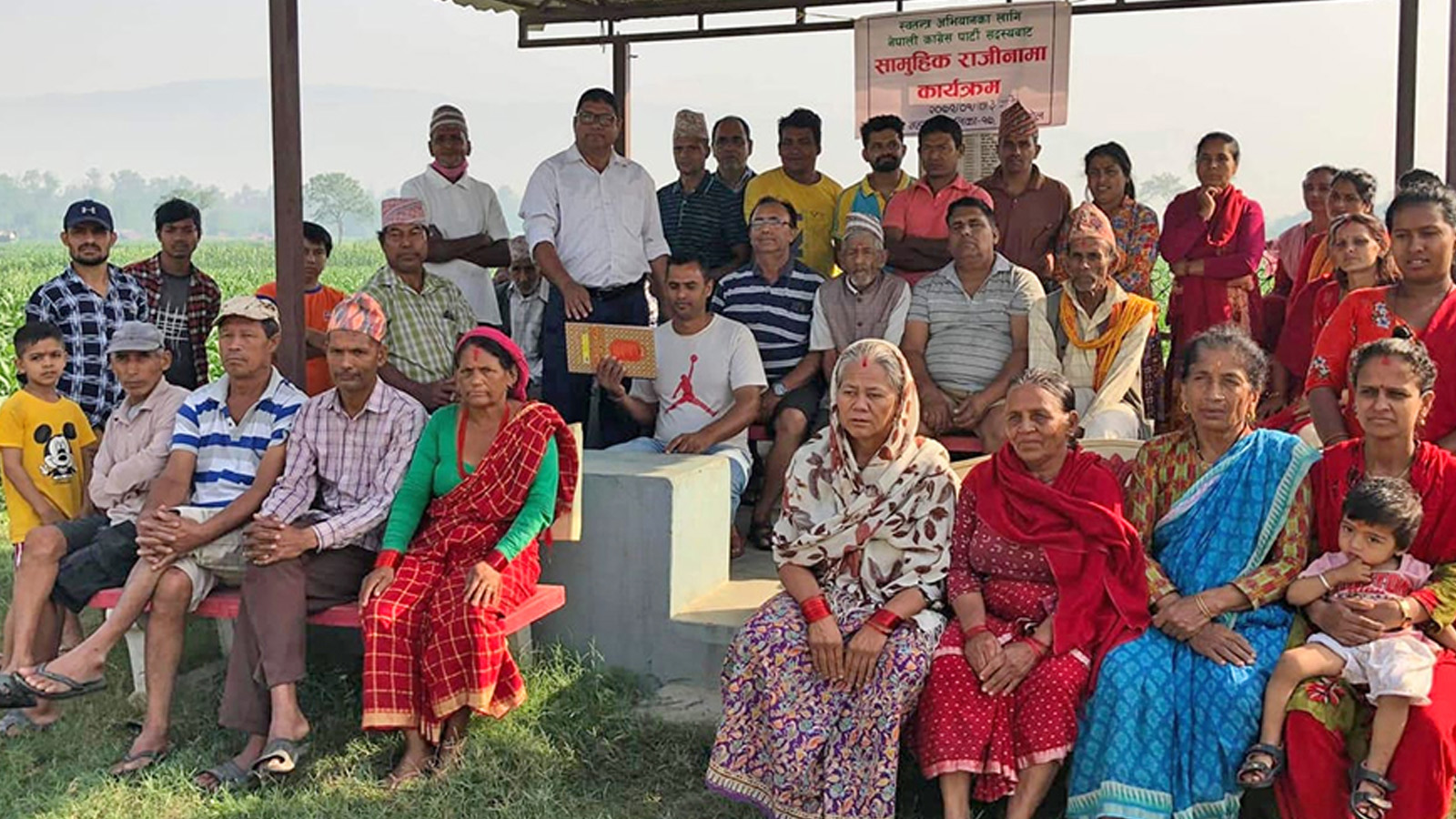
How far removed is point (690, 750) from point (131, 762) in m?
1.76

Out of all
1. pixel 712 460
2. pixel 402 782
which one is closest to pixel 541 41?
pixel 712 460

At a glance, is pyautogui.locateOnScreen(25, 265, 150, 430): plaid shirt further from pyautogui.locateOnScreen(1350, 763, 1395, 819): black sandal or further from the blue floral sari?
pyautogui.locateOnScreen(1350, 763, 1395, 819): black sandal

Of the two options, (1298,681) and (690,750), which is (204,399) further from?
(1298,681)

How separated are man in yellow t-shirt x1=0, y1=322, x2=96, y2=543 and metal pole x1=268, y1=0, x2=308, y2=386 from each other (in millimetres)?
907

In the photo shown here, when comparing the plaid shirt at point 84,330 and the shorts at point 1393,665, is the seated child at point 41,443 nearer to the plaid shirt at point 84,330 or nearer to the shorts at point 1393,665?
the plaid shirt at point 84,330

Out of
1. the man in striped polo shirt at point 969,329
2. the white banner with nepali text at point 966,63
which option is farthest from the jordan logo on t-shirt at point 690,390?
the white banner with nepali text at point 966,63

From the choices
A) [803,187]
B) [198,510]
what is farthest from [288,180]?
[803,187]

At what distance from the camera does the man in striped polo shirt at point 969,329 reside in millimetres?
5895

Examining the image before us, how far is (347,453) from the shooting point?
15.8 ft

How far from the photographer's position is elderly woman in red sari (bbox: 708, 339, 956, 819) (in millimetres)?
3789

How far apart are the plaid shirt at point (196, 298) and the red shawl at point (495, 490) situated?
2.59m

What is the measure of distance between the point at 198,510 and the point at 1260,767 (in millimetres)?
3452

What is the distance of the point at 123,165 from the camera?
154500 millimetres

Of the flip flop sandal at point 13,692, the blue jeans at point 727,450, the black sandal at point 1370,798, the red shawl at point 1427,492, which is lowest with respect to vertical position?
the flip flop sandal at point 13,692
